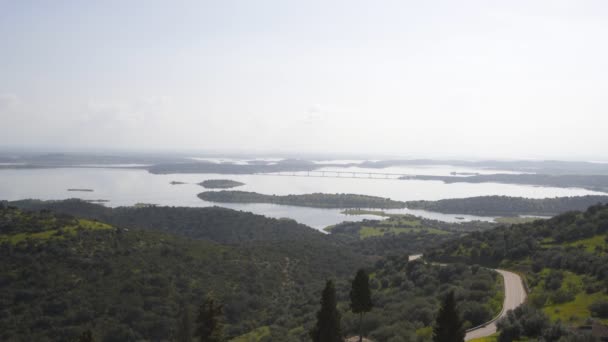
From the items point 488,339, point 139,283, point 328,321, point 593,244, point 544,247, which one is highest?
point 593,244

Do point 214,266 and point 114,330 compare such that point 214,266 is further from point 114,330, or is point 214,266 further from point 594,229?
point 594,229

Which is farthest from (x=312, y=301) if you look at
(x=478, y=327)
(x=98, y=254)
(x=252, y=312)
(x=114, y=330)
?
(x=98, y=254)

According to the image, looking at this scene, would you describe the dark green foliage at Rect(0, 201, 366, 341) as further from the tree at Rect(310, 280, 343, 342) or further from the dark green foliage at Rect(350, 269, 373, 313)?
the tree at Rect(310, 280, 343, 342)

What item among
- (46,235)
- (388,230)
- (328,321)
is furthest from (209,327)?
(388,230)

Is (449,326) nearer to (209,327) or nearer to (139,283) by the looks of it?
(209,327)

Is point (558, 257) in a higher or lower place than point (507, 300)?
higher

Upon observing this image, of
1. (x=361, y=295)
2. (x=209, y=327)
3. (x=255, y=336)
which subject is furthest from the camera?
(x=255, y=336)

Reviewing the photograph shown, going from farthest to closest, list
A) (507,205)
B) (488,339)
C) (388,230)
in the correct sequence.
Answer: (507,205), (388,230), (488,339)
